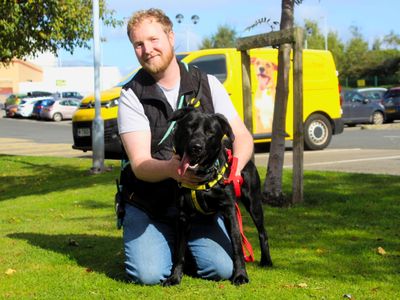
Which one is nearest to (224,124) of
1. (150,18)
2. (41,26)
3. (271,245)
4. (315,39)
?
(150,18)

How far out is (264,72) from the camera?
49.1ft

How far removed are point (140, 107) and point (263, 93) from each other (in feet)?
33.3

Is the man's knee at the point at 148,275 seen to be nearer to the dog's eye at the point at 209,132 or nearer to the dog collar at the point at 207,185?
the dog collar at the point at 207,185

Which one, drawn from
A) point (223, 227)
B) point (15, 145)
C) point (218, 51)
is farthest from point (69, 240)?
point (15, 145)

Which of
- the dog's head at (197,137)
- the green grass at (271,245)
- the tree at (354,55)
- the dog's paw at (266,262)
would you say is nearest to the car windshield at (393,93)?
the green grass at (271,245)

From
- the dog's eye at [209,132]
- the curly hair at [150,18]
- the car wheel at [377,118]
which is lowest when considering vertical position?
the car wheel at [377,118]

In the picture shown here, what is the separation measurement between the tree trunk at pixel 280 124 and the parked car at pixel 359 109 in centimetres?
1963

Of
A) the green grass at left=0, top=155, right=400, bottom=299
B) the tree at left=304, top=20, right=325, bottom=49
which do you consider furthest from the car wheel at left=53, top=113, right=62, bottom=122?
the tree at left=304, top=20, right=325, bottom=49

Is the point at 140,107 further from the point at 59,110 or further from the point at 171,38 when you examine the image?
the point at 59,110

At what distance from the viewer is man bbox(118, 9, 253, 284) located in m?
4.86

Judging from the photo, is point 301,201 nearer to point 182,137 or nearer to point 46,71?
point 182,137

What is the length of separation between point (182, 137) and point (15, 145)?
20.6m

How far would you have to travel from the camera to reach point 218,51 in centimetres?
1485

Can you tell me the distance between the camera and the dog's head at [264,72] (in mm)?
14852
